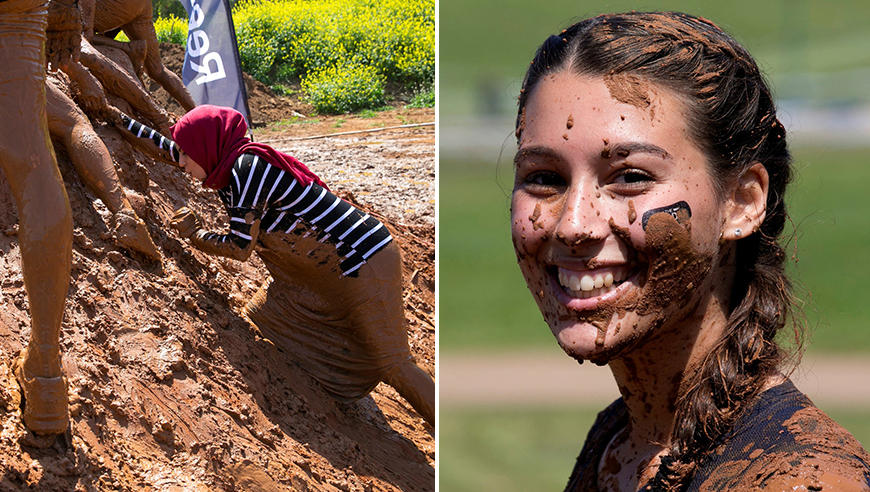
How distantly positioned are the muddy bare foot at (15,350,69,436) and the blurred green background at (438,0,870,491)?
2.14 metres

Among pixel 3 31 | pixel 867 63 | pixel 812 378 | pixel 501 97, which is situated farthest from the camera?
pixel 867 63

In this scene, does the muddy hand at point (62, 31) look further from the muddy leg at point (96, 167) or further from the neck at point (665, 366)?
the neck at point (665, 366)

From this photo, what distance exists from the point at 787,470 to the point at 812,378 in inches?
321

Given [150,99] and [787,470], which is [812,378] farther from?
[787,470]

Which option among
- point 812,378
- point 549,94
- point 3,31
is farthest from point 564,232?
point 812,378

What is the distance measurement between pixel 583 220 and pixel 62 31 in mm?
2862

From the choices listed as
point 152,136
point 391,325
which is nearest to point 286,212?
point 391,325

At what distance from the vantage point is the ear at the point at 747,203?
2.06 metres

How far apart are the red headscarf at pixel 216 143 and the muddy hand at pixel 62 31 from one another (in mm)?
936

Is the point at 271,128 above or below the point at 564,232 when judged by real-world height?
below

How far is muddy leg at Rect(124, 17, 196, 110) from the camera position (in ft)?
25.9

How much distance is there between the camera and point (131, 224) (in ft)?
16.3

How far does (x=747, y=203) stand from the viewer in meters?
2.08

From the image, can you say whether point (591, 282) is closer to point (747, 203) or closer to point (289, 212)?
point (747, 203)
